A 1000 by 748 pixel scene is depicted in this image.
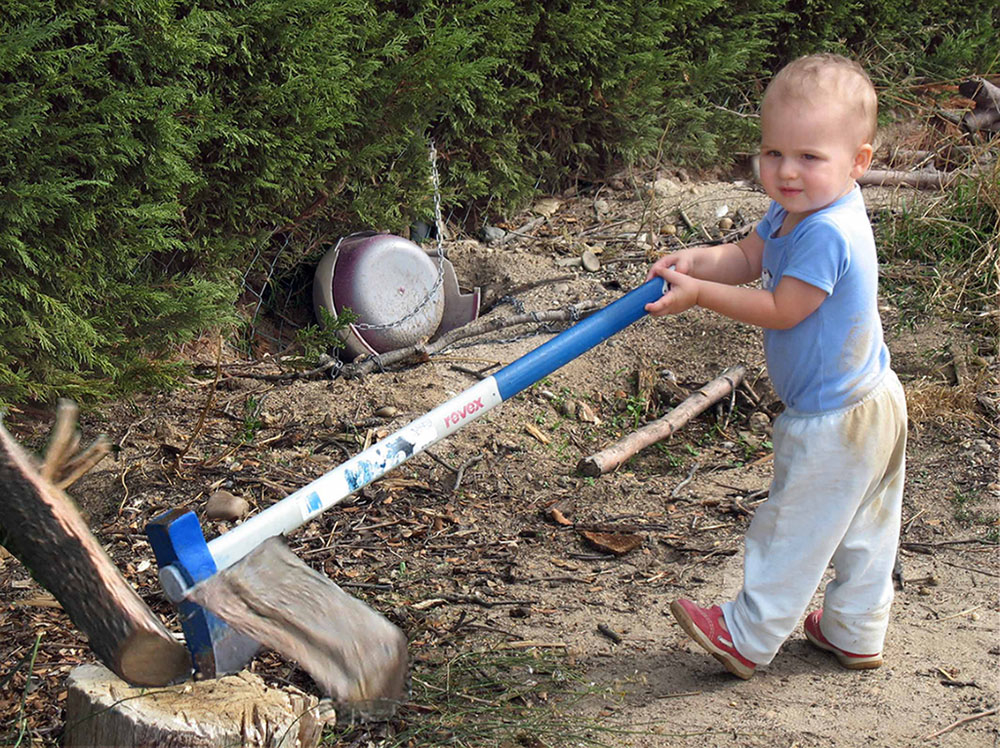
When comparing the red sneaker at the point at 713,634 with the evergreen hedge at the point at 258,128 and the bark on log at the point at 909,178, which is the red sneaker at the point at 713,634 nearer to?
the evergreen hedge at the point at 258,128

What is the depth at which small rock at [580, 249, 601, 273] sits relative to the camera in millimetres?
5504

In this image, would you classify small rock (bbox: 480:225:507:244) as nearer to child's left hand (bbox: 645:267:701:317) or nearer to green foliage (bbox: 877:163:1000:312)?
green foliage (bbox: 877:163:1000:312)

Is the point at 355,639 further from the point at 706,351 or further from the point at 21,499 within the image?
the point at 706,351

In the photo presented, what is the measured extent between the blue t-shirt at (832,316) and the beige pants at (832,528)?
0.05 m

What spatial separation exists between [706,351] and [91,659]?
2942 millimetres

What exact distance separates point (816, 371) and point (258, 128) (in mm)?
2742

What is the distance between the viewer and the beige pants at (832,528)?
2535 millimetres

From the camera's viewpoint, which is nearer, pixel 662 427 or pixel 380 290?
pixel 662 427

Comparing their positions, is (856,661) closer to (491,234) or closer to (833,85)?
(833,85)

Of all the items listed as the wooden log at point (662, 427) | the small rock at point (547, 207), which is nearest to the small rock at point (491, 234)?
the small rock at point (547, 207)

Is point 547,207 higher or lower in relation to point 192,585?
lower

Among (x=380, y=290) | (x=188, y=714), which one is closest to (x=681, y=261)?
(x=188, y=714)

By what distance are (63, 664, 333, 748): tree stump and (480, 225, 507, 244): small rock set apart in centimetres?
382

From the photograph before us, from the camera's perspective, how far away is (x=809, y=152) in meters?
2.38
